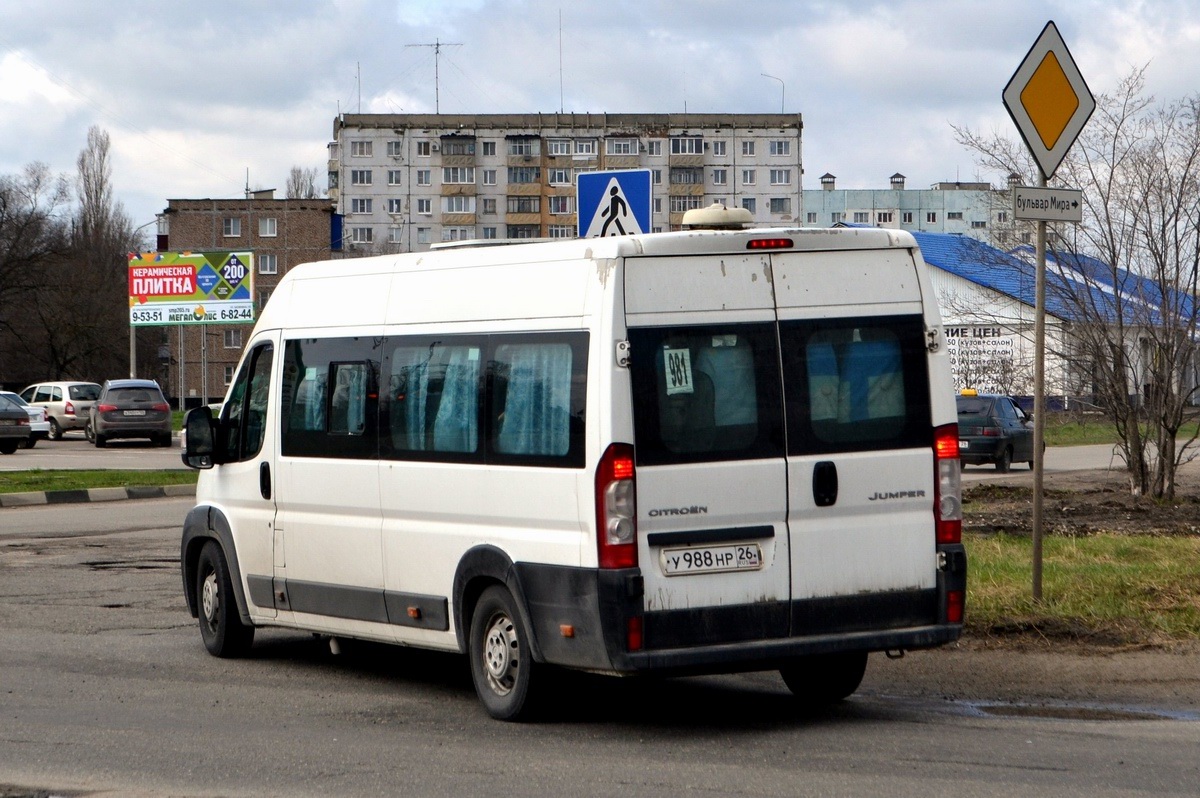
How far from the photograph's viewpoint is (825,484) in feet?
23.5

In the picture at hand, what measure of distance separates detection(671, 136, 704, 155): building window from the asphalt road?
11939cm

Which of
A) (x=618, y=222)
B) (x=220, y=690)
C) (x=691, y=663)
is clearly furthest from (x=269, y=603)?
(x=618, y=222)

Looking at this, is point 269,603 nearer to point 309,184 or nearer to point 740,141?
point 740,141

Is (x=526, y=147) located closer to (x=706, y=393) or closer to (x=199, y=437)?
(x=199, y=437)

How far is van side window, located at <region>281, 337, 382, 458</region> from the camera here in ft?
27.4

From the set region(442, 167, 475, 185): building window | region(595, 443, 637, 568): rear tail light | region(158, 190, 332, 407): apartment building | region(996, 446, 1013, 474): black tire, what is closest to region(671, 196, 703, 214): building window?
region(442, 167, 475, 185): building window

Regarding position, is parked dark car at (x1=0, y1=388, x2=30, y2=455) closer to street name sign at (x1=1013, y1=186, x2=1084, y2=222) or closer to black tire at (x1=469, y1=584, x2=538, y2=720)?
street name sign at (x1=1013, y1=186, x2=1084, y2=222)

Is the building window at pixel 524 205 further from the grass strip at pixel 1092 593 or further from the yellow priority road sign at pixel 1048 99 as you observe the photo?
the yellow priority road sign at pixel 1048 99

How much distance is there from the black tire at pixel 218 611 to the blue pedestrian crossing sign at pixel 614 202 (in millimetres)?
Result: 4180

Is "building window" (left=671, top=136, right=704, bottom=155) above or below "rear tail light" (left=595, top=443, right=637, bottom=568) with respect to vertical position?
above

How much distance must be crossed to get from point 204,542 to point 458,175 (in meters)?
120

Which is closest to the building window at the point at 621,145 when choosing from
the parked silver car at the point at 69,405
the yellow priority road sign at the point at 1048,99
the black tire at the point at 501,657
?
the parked silver car at the point at 69,405

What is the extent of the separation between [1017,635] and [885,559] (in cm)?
246

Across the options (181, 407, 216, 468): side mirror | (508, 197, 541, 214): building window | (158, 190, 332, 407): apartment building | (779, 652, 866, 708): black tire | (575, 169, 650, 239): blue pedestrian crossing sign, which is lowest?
(779, 652, 866, 708): black tire
